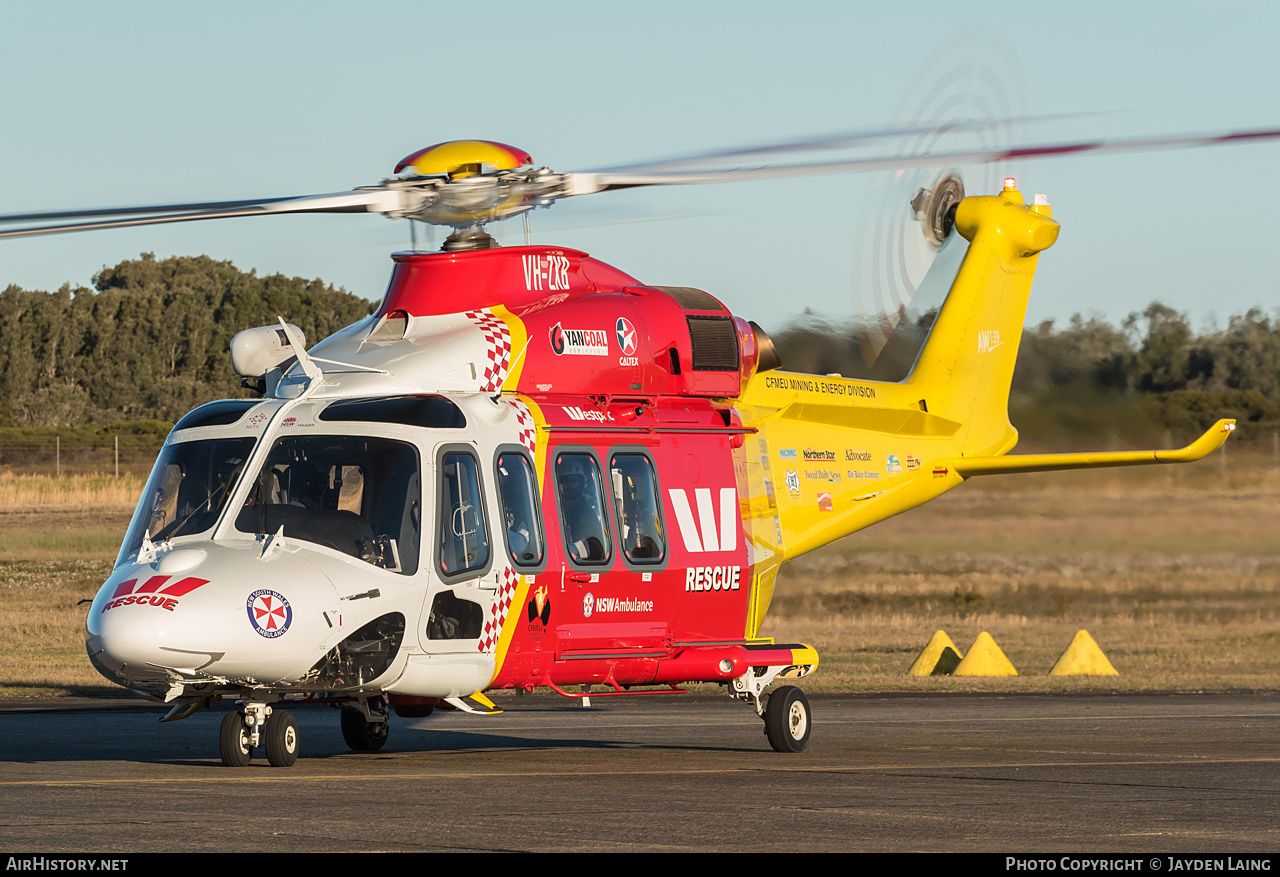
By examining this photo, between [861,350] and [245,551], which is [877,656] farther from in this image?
[245,551]

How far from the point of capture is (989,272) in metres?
20.6

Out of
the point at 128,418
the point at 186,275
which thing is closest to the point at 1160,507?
the point at 128,418

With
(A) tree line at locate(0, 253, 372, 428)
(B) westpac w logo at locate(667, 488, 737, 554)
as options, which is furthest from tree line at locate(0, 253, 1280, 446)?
(B) westpac w logo at locate(667, 488, 737, 554)

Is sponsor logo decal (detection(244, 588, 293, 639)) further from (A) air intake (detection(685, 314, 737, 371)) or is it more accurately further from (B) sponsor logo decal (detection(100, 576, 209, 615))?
(A) air intake (detection(685, 314, 737, 371))

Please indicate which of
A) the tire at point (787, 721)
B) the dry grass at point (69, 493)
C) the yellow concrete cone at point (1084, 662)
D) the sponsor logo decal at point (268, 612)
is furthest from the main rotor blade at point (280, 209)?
the dry grass at point (69, 493)

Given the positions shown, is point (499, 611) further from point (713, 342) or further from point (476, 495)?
point (713, 342)

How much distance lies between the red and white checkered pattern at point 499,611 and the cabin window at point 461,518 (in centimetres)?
23

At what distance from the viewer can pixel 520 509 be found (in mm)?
13906

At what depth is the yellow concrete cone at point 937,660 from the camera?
1000 inches

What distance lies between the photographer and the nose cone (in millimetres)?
11672

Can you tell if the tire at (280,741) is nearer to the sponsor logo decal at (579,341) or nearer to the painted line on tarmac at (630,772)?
the painted line on tarmac at (630,772)

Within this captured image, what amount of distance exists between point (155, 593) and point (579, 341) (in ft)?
14.5

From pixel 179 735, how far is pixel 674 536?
546 cm

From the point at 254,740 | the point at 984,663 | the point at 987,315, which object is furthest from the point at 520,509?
the point at 984,663
